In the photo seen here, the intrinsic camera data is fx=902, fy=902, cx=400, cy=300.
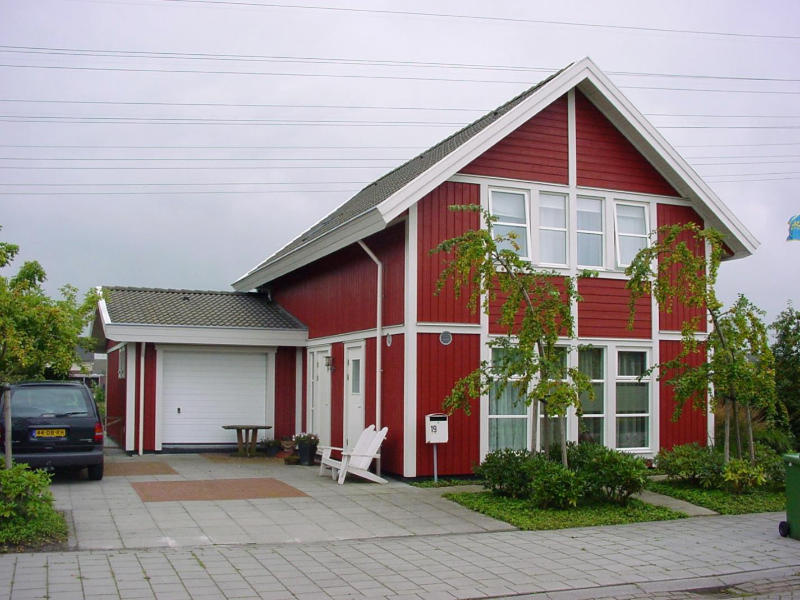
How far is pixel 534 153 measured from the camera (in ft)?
52.5

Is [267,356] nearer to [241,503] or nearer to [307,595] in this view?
[241,503]

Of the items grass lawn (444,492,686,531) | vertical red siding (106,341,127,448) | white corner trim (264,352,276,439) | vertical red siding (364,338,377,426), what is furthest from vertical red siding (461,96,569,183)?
vertical red siding (106,341,127,448)

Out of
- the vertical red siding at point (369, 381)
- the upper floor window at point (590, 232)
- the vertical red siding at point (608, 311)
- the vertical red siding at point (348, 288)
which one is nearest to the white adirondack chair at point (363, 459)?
the vertical red siding at point (369, 381)

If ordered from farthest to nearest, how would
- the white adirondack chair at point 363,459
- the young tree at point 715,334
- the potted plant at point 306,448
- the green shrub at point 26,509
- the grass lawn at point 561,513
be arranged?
the potted plant at point 306,448 < the white adirondack chair at point 363,459 < the young tree at point 715,334 < the grass lawn at point 561,513 < the green shrub at point 26,509

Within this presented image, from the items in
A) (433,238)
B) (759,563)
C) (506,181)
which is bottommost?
(759,563)

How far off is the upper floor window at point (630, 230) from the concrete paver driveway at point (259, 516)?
6.05 meters

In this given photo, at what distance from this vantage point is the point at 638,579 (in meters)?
8.67

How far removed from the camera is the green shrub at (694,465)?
13531 mm

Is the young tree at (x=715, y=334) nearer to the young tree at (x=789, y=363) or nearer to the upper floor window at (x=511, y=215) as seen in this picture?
the upper floor window at (x=511, y=215)

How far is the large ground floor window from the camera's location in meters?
15.7

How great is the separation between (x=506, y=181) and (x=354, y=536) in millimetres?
7548

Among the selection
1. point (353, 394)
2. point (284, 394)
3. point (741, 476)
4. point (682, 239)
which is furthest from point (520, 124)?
point (284, 394)

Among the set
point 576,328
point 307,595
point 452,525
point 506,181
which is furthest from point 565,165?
point 307,595

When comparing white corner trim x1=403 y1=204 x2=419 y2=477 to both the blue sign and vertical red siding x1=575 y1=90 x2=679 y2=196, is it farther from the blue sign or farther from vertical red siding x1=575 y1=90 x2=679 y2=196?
the blue sign
